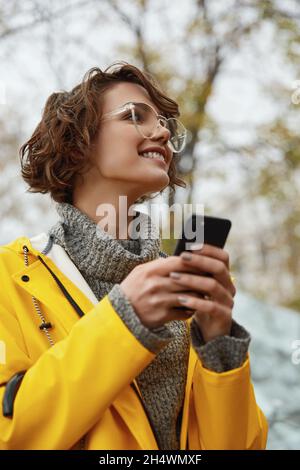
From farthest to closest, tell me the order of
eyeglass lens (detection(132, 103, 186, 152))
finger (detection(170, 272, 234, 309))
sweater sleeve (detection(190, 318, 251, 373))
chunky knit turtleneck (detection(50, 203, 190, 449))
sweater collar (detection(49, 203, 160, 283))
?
1. eyeglass lens (detection(132, 103, 186, 152))
2. sweater collar (detection(49, 203, 160, 283))
3. chunky knit turtleneck (detection(50, 203, 190, 449))
4. sweater sleeve (detection(190, 318, 251, 373))
5. finger (detection(170, 272, 234, 309))

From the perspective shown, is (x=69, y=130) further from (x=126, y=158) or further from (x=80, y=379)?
(x=80, y=379)

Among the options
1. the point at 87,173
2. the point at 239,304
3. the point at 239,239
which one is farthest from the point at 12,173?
the point at 239,239

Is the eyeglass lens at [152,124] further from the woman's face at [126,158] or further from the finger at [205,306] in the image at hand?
the finger at [205,306]

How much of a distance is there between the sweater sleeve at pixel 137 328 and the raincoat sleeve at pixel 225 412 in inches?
7.3

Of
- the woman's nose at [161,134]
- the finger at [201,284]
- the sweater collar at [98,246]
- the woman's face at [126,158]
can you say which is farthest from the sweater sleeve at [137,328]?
the woman's nose at [161,134]

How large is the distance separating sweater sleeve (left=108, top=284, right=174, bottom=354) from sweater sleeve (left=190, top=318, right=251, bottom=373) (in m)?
0.10

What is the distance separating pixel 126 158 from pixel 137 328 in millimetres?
627

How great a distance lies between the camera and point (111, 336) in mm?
1230

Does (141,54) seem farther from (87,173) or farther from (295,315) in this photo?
(87,173)

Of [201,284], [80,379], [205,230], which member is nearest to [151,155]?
[205,230]

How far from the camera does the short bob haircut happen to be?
5.82ft

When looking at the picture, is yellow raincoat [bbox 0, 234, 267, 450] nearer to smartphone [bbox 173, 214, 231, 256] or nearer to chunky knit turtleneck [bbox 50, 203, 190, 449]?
chunky knit turtleneck [bbox 50, 203, 190, 449]

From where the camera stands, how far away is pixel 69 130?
1803mm

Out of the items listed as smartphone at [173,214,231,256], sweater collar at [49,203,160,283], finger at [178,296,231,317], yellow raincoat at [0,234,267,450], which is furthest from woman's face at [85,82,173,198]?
finger at [178,296,231,317]
